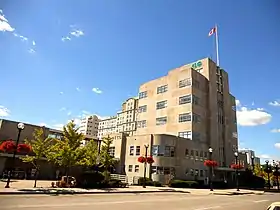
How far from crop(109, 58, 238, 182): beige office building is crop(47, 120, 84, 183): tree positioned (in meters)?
21.7

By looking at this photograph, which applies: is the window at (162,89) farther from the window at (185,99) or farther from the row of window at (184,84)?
the window at (185,99)

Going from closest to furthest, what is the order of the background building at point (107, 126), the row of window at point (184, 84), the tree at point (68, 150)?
the tree at point (68, 150), the row of window at point (184, 84), the background building at point (107, 126)

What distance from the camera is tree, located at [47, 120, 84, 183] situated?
26.4 meters

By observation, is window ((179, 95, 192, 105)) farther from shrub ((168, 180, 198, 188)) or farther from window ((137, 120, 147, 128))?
shrub ((168, 180, 198, 188))

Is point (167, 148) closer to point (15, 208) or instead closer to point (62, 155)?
point (62, 155)

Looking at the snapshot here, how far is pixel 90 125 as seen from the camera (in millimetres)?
190375

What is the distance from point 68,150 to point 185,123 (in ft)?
112

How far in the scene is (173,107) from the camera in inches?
2334

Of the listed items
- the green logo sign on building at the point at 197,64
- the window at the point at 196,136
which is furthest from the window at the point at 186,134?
the green logo sign on building at the point at 197,64

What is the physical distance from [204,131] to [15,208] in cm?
5041

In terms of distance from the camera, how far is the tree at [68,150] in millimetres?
26359

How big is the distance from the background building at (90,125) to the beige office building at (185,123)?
12630 cm

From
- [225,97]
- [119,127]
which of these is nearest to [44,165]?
[225,97]

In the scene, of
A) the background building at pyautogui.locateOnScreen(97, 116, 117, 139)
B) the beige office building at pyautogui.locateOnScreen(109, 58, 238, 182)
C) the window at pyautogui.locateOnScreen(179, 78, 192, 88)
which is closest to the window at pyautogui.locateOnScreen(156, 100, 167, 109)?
the beige office building at pyautogui.locateOnScreen(109, 58, 238, 182)
